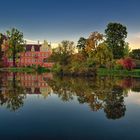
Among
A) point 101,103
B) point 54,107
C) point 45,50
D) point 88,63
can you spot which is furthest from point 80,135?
point 45,50

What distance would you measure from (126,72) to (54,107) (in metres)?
46.2

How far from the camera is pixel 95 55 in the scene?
64312 millimetres

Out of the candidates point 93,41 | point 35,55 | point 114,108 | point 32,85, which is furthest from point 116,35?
point 114,108

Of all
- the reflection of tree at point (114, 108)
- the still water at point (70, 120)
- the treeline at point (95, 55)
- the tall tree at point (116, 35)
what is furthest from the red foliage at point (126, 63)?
the still water at point (70, 120)

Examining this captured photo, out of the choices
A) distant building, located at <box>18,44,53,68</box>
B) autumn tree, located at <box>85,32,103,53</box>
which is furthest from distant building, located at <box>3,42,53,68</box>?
autumn tree, located at <box>85,32,103,53</box>

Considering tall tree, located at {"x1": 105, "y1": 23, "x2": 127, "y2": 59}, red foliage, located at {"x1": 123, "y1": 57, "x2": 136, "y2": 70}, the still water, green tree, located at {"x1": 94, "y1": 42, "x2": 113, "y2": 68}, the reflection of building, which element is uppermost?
tall tree, located at {"x1": 105, "y1": 23, "x2": 127, "y2": 59}

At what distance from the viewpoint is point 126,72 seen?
61.6 metres

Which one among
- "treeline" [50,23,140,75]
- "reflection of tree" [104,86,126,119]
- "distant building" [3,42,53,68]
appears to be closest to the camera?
"reflection of tree" [104,86,126,119]

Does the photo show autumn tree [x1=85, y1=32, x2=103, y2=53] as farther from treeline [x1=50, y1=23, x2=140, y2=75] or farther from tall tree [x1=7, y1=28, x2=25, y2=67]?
tall tree [x1=7, y1=28, x2=25, y2=67]

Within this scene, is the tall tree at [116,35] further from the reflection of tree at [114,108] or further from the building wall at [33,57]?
the reflection of tree at [114,108]

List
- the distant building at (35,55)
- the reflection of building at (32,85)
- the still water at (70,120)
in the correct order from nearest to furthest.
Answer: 1. the still water at (70,120)
2. the reflection of building at (32,85)
3. the distant building at (35,55)

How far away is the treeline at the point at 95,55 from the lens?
57000mm

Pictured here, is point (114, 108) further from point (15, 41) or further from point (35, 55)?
point (35, 55)

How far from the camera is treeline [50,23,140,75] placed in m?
57.0
